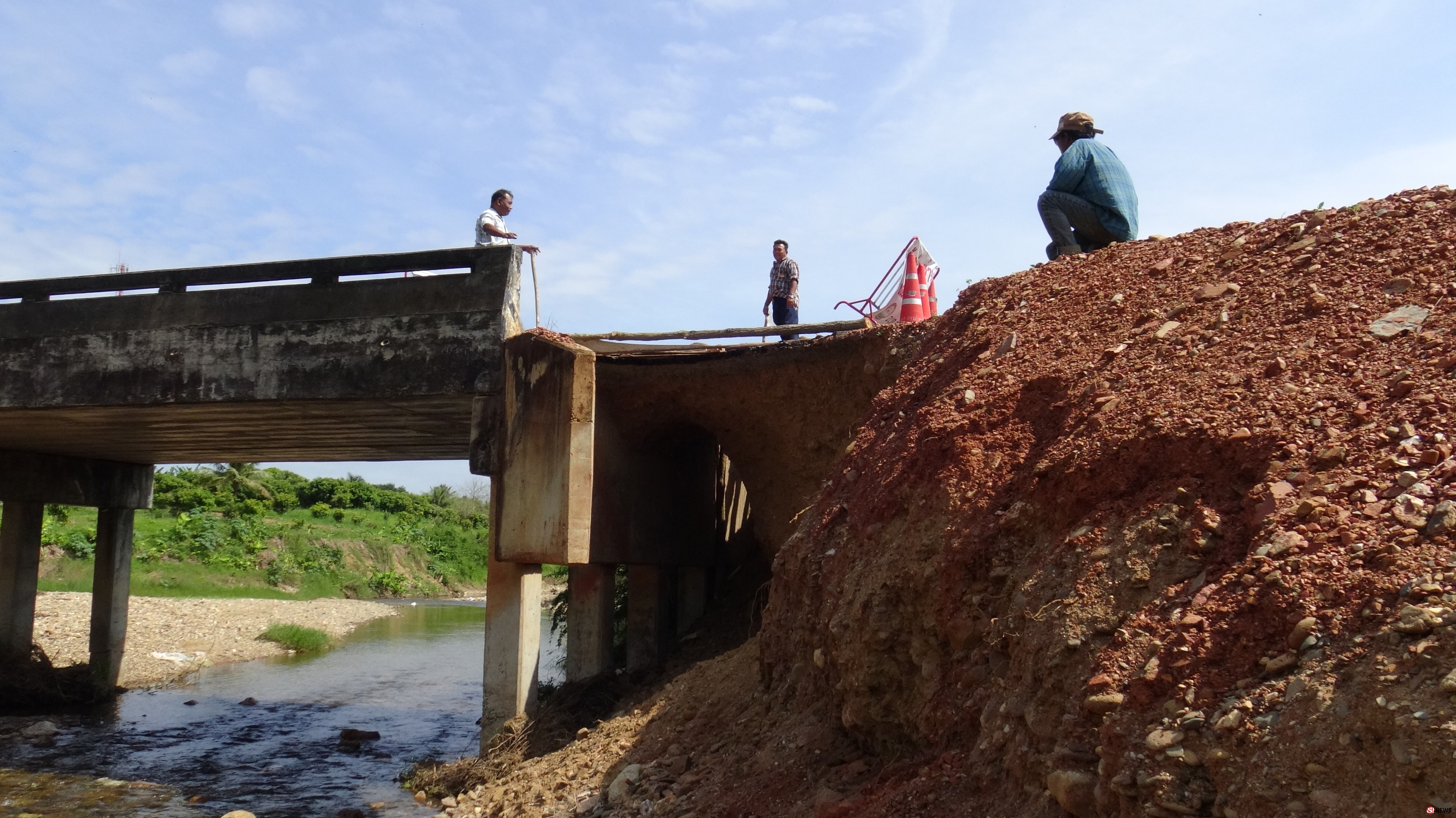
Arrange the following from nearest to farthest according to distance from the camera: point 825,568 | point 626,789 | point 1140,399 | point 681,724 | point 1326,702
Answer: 1. point 1326,702
2. point 1140,399
3. point 825,568
4. point 626,789
5. point 681,724

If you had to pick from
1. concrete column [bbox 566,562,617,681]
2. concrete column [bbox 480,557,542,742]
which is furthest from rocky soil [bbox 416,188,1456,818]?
concrete column [bbox 566,562,617,681]

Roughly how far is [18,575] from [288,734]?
15.3 feet

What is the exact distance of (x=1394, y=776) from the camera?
3.39 m

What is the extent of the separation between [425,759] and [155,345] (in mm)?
4996

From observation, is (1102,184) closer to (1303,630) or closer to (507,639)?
(1303,630)

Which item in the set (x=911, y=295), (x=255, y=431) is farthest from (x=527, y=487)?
(x=255, y=431)

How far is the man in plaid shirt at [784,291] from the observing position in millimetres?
12461

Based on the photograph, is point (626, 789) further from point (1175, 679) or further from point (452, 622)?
point (452, 622)

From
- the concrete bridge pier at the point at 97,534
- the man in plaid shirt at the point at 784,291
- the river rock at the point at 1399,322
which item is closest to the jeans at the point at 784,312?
the man in plaid shirt at the point at 784,291

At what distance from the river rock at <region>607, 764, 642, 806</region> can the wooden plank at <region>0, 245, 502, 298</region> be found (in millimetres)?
4937

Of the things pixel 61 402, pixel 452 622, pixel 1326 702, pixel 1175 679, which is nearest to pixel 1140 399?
pixel 1175 679

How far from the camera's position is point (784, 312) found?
12.5 m

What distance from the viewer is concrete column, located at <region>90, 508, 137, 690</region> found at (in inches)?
635

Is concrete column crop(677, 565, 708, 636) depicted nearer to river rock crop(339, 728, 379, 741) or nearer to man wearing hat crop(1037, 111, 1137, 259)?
river rock crop(339, 728, 379, 741)
